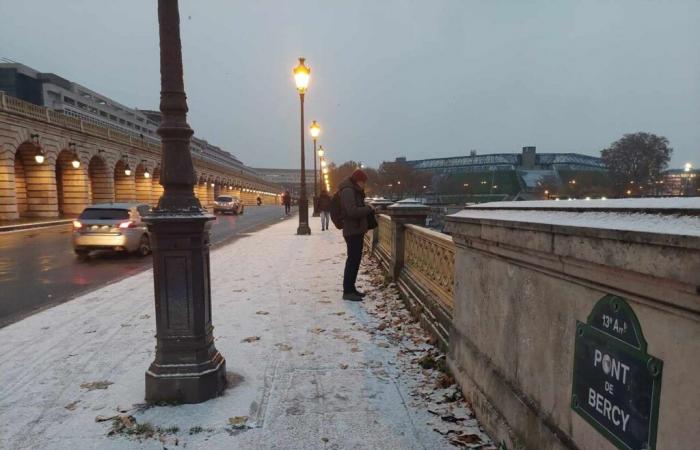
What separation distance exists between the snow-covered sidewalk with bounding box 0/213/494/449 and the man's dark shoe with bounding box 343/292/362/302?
14cm

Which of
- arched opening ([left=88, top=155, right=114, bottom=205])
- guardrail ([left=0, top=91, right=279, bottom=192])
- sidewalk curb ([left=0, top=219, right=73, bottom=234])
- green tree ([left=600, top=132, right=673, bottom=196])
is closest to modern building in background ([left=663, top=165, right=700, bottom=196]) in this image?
green tree ([left=600, top=132, right=673, bottom=196])

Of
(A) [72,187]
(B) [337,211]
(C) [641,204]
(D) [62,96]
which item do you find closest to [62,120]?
(A) [72,187]

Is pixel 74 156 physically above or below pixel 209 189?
above

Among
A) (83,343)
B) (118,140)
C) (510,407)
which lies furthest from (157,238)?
(118,140)

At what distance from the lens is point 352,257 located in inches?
253

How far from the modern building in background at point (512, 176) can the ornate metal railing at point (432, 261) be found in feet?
362

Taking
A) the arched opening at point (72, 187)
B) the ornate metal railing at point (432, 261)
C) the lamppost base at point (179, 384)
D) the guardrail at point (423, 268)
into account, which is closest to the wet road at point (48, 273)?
the lamppost base at point (179, 384)

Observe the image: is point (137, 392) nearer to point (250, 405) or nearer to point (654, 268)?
point (250, 405)

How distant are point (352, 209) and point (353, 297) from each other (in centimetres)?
140

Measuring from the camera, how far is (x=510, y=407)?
2.55m

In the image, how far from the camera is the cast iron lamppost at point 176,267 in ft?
10.8

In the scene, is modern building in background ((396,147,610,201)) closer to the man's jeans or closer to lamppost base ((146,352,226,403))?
the man's jeans

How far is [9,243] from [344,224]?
1541cm

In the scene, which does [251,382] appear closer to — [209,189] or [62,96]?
[209,189]
